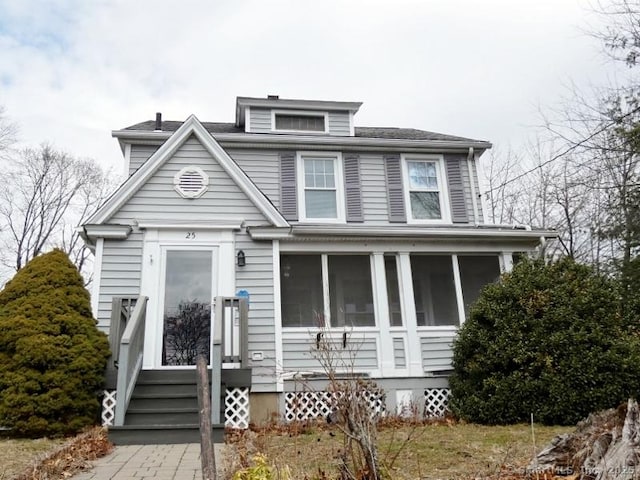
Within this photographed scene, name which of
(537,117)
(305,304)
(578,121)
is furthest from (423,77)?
(305,304)

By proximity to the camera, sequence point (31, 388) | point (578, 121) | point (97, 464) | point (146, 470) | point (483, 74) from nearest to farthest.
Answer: point (146, 470), point (97, 464), point (31, 388), point (578, 121), point (483, 74)

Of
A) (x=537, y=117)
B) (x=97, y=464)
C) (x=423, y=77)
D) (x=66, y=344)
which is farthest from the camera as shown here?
(x=423, y=77)

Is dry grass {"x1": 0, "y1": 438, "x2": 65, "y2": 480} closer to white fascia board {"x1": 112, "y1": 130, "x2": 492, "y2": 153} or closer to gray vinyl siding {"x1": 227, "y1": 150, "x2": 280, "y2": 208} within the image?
gray vinyl siding {"x1": 227, "y1": 150, "x2": 280, "y2": 208}

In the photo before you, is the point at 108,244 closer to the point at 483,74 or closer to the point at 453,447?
the point at 453,447

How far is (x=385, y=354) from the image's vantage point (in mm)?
8977

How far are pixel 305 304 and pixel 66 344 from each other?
4.56m

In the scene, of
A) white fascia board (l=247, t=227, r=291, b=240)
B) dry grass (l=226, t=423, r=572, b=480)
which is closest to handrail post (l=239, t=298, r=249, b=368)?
dry grass (l=226, t=423, r=572, b=480)

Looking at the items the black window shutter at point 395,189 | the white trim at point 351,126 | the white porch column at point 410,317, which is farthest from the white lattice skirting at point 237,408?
the white trim at point 351,126

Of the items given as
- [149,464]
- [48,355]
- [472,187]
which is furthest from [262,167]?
[149,464]

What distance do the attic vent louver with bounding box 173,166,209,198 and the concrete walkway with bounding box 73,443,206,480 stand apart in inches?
179

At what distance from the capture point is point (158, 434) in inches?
247

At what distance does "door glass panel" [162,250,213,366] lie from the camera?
8.38m

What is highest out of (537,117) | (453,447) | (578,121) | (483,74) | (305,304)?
(483,74)

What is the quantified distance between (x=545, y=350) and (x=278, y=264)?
182 inches
